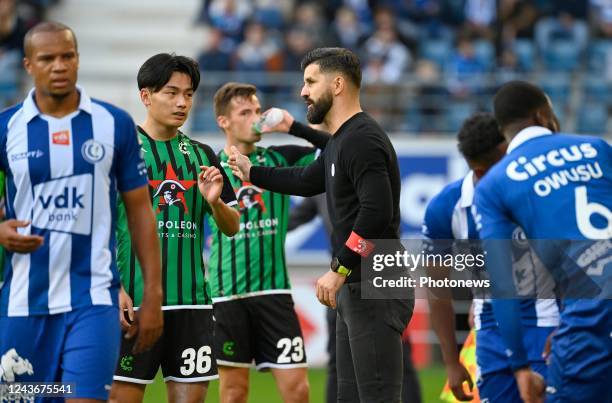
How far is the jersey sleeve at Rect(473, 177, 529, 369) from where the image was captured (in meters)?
5.91

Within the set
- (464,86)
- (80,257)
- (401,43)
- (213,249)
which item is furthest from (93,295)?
(401,43)

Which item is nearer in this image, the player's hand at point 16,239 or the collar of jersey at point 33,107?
the player's hand at point 16,239

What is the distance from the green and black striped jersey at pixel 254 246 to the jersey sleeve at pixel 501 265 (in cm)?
309

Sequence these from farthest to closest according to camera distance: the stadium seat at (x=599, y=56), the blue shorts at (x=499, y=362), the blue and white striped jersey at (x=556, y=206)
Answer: the stadium seat at (x=599, y=56) → the blue shorts at (x=499, y=362) → the blue and white striped jersey at (x=556, y=206)

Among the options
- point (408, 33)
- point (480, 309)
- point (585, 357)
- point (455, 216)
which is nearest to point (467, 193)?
point (455, 216)

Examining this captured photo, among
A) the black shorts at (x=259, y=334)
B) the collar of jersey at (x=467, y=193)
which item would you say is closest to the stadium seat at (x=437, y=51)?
the black shorts at (x=259, y=334)

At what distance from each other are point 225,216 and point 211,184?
364 mm

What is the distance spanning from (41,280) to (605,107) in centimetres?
1417

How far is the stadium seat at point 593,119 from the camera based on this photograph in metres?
18.4

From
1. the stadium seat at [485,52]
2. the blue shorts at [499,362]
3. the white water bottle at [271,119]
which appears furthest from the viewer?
the stadium seat at [485,52]

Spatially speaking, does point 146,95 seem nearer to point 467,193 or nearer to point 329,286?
point 329,286

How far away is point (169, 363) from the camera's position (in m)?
7.18

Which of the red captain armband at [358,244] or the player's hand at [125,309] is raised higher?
the red captain armband at [358,244]

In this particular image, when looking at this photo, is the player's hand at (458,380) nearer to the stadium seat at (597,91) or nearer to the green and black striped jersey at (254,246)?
the green and black striped jersey at (254,246)
